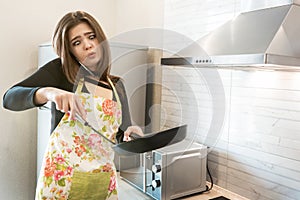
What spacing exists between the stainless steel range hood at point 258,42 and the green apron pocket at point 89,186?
0.55 m

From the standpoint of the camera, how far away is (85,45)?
0.96m

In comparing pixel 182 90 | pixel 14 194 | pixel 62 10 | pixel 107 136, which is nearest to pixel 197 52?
pixel 182 90

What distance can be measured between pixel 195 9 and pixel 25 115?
1.27 m

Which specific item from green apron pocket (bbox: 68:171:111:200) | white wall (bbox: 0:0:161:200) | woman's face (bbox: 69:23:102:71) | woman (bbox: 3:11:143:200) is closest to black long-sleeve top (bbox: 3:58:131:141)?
woman (bbox: 3:11:143:200)

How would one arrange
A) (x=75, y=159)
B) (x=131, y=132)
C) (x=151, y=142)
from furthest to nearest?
(x=75, y=159), (x=131, y=132), (x=151, y=142)

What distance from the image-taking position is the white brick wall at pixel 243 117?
48.1 inches

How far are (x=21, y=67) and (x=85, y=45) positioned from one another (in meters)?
1.15

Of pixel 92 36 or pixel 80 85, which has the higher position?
pixel 92 36

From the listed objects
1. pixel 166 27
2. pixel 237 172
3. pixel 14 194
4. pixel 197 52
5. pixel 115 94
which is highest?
pixel 166 27

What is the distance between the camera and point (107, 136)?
0.94m

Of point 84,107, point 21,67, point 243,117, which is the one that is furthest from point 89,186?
point 21,67

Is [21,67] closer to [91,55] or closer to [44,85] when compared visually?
[44,85]

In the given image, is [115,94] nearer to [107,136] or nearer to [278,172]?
[107,136]

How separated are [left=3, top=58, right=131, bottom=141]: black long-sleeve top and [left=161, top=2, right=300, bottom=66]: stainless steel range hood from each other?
300 millimetres
